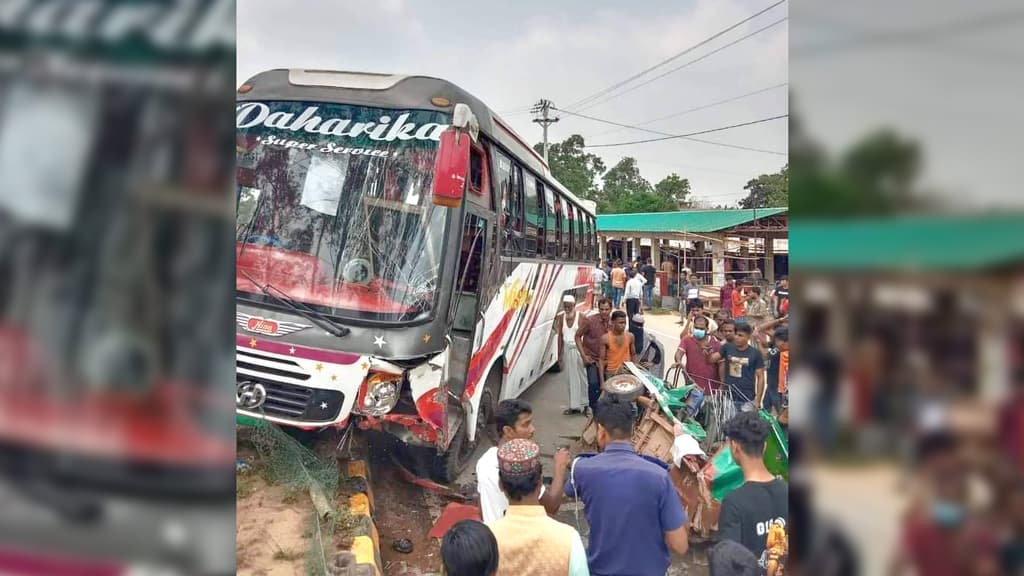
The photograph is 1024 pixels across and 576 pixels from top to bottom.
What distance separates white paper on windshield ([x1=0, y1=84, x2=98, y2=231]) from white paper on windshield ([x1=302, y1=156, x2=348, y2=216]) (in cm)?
374

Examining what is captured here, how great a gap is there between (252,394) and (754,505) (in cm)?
318

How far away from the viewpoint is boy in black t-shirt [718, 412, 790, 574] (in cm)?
255

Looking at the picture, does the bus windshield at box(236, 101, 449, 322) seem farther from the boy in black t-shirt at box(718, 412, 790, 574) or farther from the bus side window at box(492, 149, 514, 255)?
the boy in black t-shirt at box(718, 412, 790, 574)

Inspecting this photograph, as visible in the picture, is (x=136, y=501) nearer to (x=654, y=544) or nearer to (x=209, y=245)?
(x=209, y=245)

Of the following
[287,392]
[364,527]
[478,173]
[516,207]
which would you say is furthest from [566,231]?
[364,527]

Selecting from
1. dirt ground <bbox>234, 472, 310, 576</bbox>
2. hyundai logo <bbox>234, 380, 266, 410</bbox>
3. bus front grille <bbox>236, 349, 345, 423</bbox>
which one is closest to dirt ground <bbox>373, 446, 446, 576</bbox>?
dirt ground <bbox>234, 472, 310, 576</bbox>

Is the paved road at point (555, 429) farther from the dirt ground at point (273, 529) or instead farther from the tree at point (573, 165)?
the tree at point (573, 165)

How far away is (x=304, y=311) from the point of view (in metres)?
4.27

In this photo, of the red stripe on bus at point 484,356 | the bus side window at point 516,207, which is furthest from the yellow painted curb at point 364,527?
the bus side window at point 516,207

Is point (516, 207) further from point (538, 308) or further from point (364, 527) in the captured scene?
point (364, 527)

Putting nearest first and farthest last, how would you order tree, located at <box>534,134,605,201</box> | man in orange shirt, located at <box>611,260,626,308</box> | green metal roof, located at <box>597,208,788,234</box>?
man in orange shirt, located at <box>611,260,626,308</box>, green metal roof, located at <box>597,208,788,234</box>, tree, located at <box>534,134,605,201</box>

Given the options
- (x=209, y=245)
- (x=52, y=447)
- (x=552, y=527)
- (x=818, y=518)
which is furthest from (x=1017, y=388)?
(x=552, y=527)

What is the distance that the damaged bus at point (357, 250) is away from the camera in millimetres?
4230

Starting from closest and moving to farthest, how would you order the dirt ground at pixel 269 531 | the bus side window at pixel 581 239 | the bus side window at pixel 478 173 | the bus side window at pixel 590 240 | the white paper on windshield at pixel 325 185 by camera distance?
1. the dirt ground at pixel 269 531
2. the white paper on windshield at pixel 325 185
3. the bus side window at pixel 478 173
4. the bus side window at pixel 581 239
5. the bus side window at pixel 590 240
